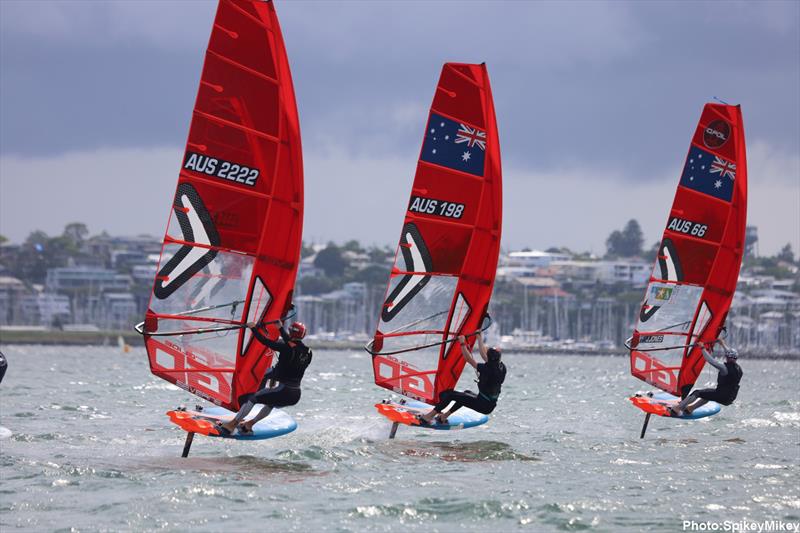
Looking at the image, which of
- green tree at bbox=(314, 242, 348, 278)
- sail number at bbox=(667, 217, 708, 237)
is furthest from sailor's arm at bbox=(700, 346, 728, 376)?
green tree at bbox=(314, 242, 348, 278)

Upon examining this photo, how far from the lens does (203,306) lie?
15.1 meters

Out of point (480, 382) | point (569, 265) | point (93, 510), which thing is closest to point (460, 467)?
point (480, 382)

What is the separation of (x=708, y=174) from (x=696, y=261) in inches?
56.0

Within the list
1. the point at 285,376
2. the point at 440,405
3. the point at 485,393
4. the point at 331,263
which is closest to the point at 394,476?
the point at 285,376

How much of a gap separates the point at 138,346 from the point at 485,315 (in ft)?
308

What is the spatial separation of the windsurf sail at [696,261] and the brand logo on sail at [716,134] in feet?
0.05

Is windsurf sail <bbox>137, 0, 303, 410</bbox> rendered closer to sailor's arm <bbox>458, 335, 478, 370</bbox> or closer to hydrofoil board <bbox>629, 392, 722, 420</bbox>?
sailor's arm <bbox>458, 335, 478, 370</bbox>

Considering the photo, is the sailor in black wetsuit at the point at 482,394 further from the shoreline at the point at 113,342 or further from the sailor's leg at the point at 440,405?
the shoreline at the point at 113,342

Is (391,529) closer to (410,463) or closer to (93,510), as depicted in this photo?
(93,510)

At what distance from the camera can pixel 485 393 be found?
16828 millimetres

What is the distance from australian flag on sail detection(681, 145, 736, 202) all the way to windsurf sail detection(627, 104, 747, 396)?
0.05ft

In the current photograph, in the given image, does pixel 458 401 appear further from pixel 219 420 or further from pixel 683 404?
pixel 683 404

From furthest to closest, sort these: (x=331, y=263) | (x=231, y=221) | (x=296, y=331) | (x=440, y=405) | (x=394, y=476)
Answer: (x=331, y=263) < (x=440, y=405) < (x=231, y=221) < (x=296, y=331) < (x=394, y=476)

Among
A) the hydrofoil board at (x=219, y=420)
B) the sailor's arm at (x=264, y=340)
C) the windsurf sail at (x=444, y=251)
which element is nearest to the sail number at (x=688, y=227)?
the windsurf sail at (x=444, y=251)
